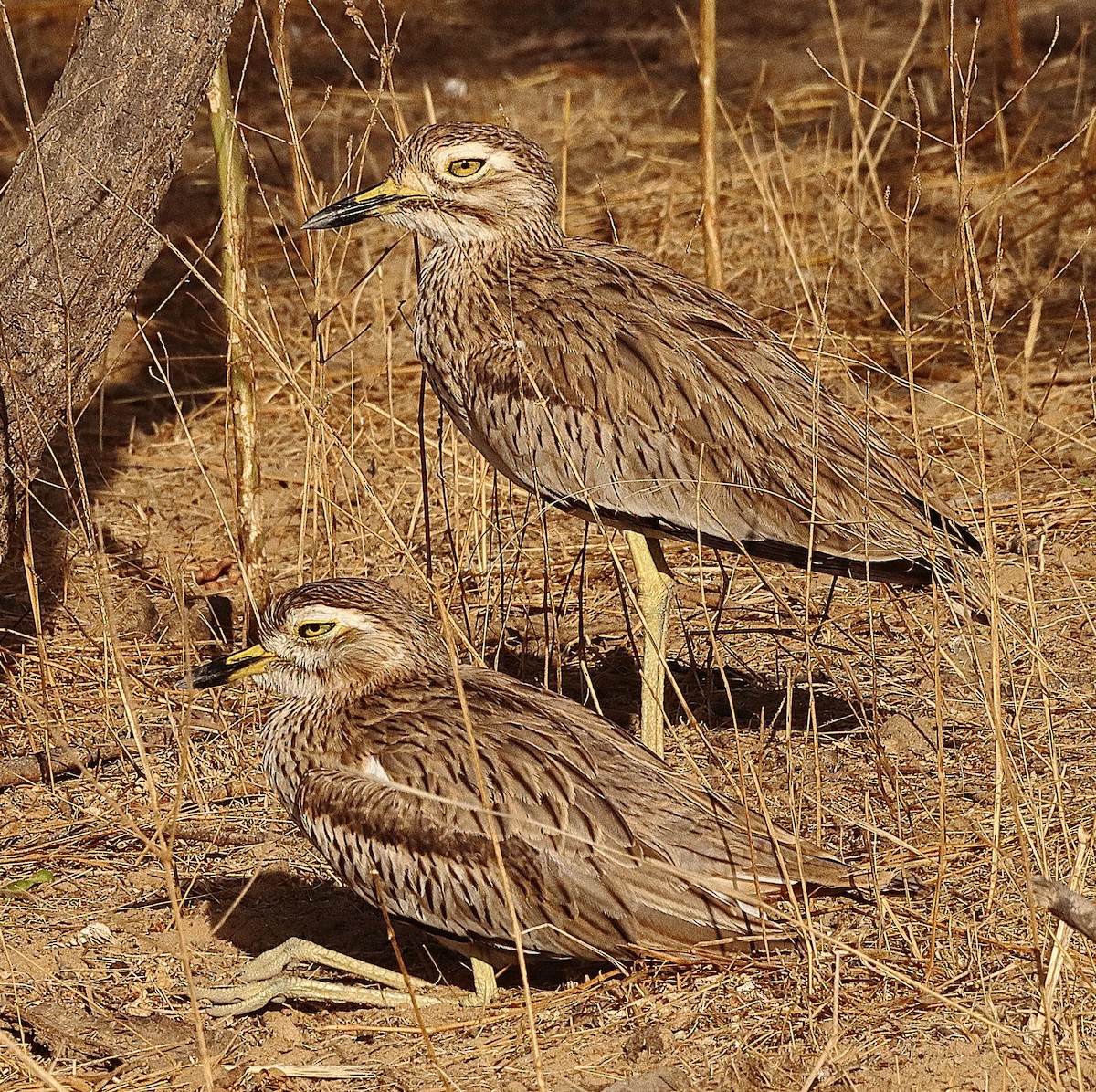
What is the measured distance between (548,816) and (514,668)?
1.76 metres

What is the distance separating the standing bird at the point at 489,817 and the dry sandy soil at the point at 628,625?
5.1 inches

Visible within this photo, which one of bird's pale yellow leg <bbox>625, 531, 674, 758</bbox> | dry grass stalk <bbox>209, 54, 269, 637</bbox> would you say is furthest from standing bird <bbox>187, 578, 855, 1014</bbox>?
dry grass stalk <bbox>209, 54, 269, 637</bbox>

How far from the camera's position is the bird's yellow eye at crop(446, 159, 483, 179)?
4.87m

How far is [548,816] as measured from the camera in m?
3.67

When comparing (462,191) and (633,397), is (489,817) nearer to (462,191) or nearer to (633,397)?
(633,397)

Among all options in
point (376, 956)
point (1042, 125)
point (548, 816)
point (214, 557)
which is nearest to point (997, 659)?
point (548, 816)

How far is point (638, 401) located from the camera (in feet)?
15.4

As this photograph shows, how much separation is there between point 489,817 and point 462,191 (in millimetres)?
2125

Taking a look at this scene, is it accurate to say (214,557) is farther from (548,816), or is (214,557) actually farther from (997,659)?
(997,659)

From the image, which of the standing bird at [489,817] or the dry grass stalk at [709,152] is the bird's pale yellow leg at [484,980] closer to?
the standing bird at [489,817]

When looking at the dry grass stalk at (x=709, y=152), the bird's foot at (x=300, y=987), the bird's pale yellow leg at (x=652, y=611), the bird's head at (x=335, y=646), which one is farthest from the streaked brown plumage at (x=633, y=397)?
the bird's foot at (x=300, y=987)

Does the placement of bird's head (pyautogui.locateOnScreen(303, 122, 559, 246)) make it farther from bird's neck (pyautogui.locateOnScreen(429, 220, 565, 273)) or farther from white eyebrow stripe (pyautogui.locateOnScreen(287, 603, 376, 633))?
white eyebrow stripe (pyautogui.locateOnScreen(287, 603, 376, 633))

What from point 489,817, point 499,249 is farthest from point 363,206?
point 489,817

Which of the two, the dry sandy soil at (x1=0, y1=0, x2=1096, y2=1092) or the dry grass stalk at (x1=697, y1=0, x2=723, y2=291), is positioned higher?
the dry grass stalk at (x1=697, y1=0, x2=723, y2=291)
